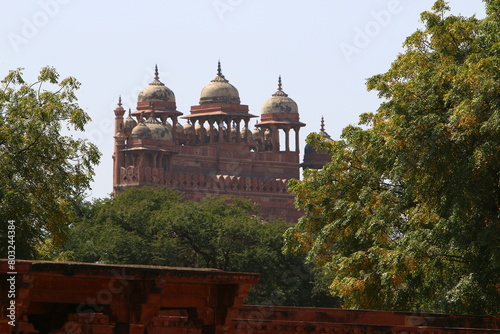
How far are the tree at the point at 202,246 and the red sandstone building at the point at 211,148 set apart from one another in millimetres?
19592

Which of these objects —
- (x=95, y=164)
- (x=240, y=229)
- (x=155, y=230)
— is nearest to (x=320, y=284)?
(x=240, y=229)

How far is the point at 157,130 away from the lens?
70.0 metres

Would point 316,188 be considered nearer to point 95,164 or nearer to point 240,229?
point 95,164

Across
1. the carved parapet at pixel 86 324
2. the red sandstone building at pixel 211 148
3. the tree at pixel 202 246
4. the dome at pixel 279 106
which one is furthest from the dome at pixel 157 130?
the carved parapet at pixel 86 324

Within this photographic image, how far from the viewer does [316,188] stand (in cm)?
2733

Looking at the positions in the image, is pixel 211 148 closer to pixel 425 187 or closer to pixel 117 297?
pixel 425 187

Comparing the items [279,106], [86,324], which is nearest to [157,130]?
[279,106]

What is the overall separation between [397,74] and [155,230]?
23498 millimetres

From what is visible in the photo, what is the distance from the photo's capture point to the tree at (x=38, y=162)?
2264 centimetres

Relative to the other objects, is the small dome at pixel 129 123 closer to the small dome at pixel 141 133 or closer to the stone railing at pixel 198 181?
the small dome at pixel 141 133

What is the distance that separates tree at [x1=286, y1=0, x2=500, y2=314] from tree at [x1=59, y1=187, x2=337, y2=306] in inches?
Answer: 631

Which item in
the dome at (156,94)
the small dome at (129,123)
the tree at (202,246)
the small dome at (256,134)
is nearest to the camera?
Answer: the tree at (202,246)

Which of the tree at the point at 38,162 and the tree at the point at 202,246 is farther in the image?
the tree at the point at 202,246

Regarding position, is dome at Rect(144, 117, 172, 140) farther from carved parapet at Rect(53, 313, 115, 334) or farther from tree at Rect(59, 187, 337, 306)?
carved parapet at Rect(53, 313, 115, 334)
